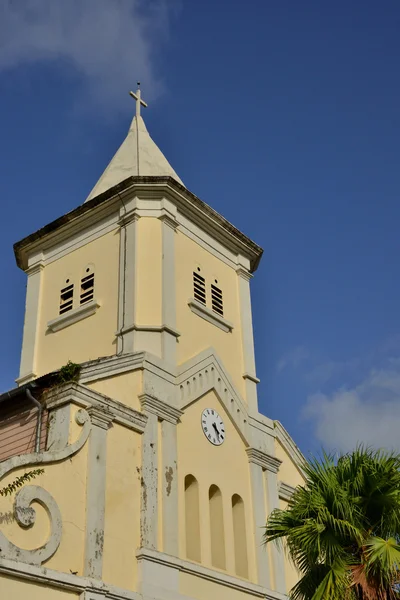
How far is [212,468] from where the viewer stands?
19750 millimetres

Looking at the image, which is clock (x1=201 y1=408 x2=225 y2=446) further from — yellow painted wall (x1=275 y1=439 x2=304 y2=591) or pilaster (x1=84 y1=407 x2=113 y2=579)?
pilaster (x1=84 y1=407 x2=113 y2=579)

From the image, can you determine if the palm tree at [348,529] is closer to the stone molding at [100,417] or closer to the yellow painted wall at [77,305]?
the stone molding at [100,417]

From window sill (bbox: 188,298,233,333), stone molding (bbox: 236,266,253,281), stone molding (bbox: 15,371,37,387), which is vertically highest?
stone molding (bbox: 236,266,253,281)

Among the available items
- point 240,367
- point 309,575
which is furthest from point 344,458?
point 240,367

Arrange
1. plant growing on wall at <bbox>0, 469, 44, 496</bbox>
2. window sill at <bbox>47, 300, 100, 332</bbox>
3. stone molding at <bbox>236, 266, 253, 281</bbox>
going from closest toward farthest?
plant growing on wall at <bbox>0, 469, 44, 496</bbox> → window sill at <bbox>47, 300, 100, 332</bbox> → stone molding at <bbox>236, 266, 253, 281</bbox>

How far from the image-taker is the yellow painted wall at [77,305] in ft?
69.1

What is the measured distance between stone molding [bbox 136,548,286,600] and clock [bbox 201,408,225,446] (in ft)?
10.8

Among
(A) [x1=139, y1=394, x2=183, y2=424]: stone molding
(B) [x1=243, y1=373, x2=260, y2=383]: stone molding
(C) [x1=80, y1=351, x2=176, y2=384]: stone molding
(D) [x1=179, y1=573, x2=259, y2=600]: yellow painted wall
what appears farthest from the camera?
(B) [x1=243, y1=373, x2=260, y2=383]: stone molding

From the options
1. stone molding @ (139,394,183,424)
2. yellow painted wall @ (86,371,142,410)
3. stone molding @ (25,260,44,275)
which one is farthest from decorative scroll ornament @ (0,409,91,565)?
stone molding @ (25,260,44,275)

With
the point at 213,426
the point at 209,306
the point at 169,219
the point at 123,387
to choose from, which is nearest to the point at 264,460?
the point at 213,426

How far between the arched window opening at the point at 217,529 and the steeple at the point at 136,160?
386 inches

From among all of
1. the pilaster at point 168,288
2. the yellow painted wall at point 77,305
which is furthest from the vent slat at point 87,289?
the pilaster at point 168,288

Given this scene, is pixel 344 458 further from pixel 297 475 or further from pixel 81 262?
pixel 81 262

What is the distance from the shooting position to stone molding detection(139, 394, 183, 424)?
18.5 m
